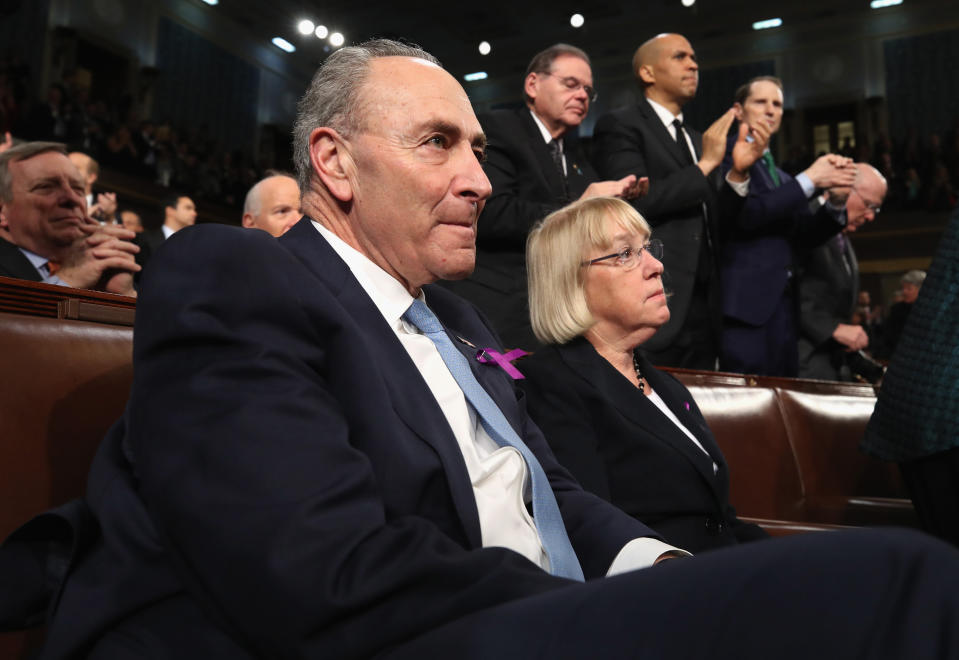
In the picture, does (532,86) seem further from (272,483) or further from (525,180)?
(272,483)

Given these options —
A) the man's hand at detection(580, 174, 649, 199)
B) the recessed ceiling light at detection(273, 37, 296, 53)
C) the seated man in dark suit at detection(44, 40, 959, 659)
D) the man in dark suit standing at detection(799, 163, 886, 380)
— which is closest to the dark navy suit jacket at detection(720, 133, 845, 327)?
the man in dark suit standing at detection(799, 163, 886, 380)

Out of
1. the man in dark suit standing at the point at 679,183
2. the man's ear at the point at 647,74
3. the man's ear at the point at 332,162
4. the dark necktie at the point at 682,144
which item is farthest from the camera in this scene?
the man's ear at the point at 647,74

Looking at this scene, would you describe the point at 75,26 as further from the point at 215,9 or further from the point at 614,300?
the point at 614,300

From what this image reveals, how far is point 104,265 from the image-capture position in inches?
85.4

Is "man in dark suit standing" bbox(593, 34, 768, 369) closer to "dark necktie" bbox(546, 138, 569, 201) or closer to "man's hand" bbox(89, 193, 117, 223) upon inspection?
"dark necktie" bbox(546, 138, 569, 201)

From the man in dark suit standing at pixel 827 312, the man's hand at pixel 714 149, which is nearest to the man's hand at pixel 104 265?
the man's hand at pixel 714 149

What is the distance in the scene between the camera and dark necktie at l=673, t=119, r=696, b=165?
3068mm

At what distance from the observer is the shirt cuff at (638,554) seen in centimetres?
107

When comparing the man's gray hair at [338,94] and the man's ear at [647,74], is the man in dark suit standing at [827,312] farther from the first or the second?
the man's gray hair at [338,94]

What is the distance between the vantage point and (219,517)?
0.69 m

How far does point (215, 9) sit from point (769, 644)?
1268 cm

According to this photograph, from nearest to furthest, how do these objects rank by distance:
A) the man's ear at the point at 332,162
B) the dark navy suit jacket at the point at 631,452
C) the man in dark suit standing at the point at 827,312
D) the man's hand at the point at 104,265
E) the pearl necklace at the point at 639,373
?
the man's ear at the point at 332,162 < the dark navy suit jacket at the point at 631,452 < the pearl necklace at the point at 639,373 < the man's hand at the point at 104,265 < the man in dark suit standing at the point at 827,312

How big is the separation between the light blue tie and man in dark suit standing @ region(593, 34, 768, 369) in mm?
1754

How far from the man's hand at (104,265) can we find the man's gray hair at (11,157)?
544 mm
